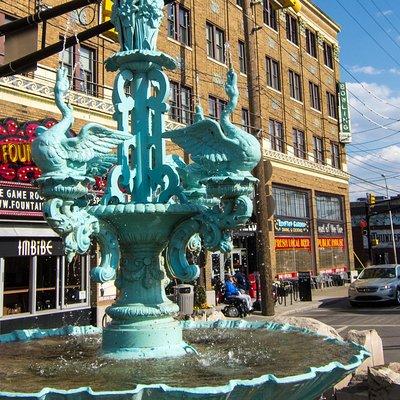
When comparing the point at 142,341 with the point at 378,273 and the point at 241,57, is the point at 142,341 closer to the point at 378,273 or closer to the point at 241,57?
the point at 378,273

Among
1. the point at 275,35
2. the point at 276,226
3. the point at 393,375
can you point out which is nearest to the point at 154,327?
the point at 393,375

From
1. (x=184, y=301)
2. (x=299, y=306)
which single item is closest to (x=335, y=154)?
(x=299, y=306)

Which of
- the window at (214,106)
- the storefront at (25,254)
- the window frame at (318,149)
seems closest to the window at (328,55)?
the window frame at (318,149)

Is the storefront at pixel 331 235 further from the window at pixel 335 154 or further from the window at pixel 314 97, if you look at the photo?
the window at pixel 314 97

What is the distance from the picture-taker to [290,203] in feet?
97.6

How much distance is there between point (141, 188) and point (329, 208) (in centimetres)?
3071

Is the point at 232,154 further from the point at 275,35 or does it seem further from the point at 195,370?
the point at 275,35

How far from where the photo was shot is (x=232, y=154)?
486 cm

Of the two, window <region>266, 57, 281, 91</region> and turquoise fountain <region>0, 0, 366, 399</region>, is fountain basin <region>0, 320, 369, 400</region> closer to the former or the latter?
turquoise fountain <region>0, 0, 366, 399</region>

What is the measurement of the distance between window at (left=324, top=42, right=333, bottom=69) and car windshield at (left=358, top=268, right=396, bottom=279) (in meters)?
18.8

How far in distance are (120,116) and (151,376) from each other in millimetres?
2853

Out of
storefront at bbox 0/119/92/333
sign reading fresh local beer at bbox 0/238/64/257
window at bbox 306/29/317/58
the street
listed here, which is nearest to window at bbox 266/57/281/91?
window at bbox 306/29/317/58

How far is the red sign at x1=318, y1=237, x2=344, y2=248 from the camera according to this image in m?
33.1

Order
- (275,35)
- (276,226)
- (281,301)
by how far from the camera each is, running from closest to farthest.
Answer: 1. (281,301)
2. (276,226)
3. (275,35)
